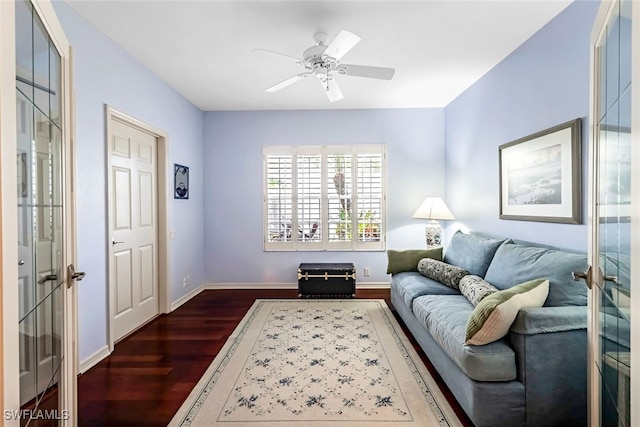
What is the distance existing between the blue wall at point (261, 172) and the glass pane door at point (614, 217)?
10.4 ft

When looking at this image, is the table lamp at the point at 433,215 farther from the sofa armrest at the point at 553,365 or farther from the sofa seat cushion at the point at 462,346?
the sofa armrest at the point at 553,365

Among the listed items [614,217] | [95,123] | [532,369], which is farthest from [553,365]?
[95,123]

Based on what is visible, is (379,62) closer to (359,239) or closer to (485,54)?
(485,54)

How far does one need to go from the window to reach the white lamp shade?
0.63 metres

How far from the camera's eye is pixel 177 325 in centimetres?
325

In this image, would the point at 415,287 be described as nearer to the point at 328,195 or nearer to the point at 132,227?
the point at 328,195

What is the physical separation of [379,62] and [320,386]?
288cm

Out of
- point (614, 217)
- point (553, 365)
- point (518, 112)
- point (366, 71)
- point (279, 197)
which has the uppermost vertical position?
point (366, 71)

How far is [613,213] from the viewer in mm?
1167

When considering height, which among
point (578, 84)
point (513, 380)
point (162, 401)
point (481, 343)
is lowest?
point (162, 401)

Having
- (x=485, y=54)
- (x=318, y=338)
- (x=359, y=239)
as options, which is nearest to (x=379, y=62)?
(x=485, y=54)

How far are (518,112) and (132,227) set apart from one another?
12.7 ft

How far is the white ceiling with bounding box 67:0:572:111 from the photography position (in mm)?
2209
